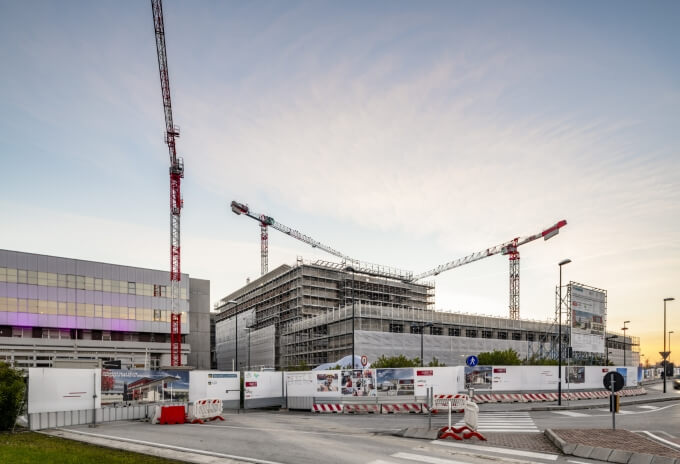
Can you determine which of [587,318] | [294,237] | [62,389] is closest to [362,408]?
[62,389]

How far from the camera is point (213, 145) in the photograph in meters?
45.8

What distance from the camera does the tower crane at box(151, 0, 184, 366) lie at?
7881cm

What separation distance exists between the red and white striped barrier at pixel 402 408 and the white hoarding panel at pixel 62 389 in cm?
1540

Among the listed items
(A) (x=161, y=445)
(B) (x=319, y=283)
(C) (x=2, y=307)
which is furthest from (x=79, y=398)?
(B) (x=319, y=283)

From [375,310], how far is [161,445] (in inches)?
2507

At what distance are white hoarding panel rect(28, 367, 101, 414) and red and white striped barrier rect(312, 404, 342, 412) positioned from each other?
42.4ft

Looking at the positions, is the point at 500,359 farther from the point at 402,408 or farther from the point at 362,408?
the point at 402,408

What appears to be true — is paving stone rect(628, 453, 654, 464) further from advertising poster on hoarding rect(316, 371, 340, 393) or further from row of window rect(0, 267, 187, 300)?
row of window rect(0, 267, 187, 300)

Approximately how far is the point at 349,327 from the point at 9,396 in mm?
61657

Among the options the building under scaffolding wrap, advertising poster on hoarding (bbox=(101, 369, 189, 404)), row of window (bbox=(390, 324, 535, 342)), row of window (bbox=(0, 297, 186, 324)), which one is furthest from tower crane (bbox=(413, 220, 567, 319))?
advertising poster on hoarding (bbox=(101, 369, 189, 404))

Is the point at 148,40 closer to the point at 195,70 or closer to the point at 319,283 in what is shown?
the point at 319,283

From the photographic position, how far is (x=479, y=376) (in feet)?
120

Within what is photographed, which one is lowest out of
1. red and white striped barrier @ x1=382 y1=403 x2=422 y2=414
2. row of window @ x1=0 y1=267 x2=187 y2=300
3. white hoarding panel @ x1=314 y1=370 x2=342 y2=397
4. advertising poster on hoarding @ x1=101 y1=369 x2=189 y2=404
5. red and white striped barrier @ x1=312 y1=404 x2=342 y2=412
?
red and white striped barrier @ x1=312 y1=404 x2=342 y2=412

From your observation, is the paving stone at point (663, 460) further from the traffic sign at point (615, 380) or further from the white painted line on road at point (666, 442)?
the traffic sign at point (615, 380)
